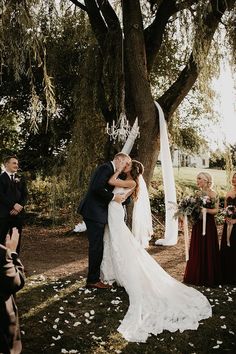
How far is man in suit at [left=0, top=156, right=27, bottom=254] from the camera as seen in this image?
6.43m

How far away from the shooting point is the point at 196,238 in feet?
19.2

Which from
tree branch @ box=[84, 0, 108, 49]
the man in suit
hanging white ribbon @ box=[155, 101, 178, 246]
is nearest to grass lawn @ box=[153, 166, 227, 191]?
hanging white ribbon @ box=[155, 101, 178, 246]

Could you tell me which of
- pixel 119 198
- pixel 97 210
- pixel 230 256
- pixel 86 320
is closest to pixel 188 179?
pixel 230 256

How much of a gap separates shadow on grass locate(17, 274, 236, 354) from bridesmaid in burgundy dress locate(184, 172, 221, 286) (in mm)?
246

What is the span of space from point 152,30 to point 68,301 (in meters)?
5.44

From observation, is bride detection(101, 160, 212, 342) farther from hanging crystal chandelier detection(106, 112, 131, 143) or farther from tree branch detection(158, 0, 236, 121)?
tree branch detection(158, 0, 236, 121)

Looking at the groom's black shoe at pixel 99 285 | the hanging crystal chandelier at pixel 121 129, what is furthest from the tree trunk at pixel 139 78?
the groom's black shoe at pixel 99 285

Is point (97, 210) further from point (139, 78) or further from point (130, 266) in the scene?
point (139, 78)

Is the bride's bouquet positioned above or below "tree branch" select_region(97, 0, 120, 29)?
below

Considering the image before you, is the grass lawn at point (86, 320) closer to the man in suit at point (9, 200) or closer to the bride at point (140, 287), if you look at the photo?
the bride at point (140, 287)

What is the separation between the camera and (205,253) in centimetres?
586

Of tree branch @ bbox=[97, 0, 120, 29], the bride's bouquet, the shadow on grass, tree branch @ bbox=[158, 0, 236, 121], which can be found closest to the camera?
the shadow on grass

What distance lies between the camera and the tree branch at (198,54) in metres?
7.38

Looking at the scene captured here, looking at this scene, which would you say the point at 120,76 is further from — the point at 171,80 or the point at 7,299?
the point at 7,299
